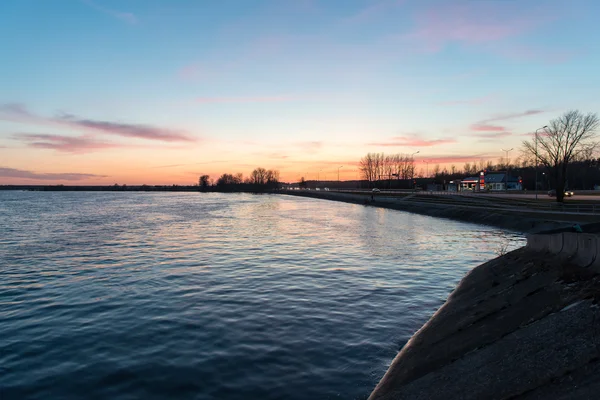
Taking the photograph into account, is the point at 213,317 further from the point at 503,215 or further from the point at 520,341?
the point at 503,215

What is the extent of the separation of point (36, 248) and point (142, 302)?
74.3 feet

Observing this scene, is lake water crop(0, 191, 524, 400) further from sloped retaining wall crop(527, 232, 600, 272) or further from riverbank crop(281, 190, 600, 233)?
riverbank crop(281, 190, 600, 233)

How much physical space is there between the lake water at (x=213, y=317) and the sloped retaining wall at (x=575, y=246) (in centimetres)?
497

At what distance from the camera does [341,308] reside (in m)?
16.3

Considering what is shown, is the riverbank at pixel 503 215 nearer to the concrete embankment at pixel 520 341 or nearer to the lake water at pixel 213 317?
the lake water at pixel 213 317

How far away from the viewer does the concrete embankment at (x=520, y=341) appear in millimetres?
6707

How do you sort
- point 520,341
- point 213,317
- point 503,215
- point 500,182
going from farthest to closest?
point 500,182 → point 503,215 → point 213,317 → point 520,341

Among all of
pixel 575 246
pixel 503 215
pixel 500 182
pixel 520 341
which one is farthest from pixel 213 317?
pixel 500 182

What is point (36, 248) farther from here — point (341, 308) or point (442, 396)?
point (442, 396)

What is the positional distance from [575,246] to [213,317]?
44.0 feet

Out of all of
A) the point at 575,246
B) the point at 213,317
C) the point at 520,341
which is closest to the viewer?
the point at 520,341

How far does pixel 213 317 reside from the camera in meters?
15.2

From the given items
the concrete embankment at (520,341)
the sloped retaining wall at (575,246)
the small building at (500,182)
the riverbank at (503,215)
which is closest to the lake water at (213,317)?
the concrete embankment at (520,341)

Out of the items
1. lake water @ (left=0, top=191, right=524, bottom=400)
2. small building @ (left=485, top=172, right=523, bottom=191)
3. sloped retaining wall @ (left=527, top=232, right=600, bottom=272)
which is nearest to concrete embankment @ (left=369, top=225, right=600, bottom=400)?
sloped retaining wall @ (left=527, top=232, right=600, bottom=272)
